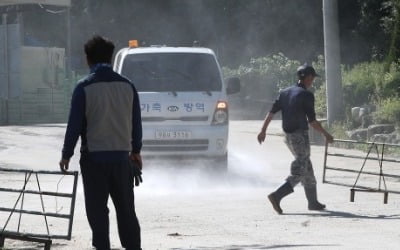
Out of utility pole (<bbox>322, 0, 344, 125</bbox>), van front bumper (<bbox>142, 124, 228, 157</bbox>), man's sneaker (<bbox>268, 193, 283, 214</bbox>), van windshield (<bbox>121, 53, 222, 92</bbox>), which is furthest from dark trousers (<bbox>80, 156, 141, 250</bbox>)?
utility pole (<bbox>322, 0, 344, 125</bbox>)

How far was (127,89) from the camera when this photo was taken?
27.2ft

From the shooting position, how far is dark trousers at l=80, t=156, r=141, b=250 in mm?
8211

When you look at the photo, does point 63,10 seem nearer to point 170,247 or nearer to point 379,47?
point 379,47

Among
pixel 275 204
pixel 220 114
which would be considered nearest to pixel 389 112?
pixel 220 114

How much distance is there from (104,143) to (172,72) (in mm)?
8329

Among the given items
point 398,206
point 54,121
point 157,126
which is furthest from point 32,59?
point 398,206

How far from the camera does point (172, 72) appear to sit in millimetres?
16469

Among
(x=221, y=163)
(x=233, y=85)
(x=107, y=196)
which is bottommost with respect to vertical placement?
(x=221, y=163)

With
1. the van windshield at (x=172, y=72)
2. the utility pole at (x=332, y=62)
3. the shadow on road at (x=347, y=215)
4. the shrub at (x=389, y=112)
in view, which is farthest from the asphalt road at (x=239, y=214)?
the utility pole at (x=332, y=62)

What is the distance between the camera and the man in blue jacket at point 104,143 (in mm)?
8195

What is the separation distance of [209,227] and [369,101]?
51.5ft

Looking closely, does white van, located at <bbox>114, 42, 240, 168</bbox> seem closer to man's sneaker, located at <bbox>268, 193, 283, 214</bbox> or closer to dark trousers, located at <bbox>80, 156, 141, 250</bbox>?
man's sneaker, located at <bbox>268, 193, 283, 214</bbox>

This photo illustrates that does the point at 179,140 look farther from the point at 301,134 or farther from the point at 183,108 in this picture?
the point at 301,134

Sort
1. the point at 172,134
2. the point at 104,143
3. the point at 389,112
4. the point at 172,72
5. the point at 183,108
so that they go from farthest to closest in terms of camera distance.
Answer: the point at 389,112 → the point at 172,72 → the point at 183,108 → the point at 172,134 → the point at 104,143
